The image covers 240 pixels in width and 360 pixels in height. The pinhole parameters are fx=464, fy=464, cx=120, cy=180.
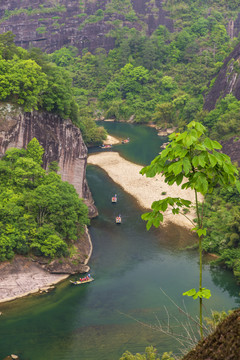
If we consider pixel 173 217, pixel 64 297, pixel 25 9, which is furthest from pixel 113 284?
pixel 25 9

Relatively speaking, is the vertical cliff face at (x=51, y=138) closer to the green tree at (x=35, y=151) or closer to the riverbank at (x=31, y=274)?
the green tree at (x=35, y=151)

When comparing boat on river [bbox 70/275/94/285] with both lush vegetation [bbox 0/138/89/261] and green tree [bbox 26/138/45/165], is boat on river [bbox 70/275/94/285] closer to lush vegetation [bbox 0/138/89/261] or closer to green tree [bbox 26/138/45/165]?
lush vegetation [bbox 0/138/89/261]

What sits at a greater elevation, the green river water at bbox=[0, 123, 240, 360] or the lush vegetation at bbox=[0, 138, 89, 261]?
the lush vegetation at bbox=[0, 138, 89, 261]

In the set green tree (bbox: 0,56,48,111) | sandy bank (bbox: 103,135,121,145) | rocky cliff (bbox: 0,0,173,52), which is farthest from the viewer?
rocky cliff (bbox: 0,0,173,52)

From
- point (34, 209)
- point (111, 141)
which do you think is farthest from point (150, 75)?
point (34, 209)

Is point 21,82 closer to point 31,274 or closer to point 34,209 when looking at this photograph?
point 34,209

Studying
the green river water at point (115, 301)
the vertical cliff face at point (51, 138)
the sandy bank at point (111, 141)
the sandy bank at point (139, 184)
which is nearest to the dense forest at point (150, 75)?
the vertical cliff face at point (51, 138)

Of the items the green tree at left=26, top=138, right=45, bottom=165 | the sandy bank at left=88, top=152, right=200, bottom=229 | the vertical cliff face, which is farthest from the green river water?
the green tree at left=26, top=138, right=45, bottom=165
